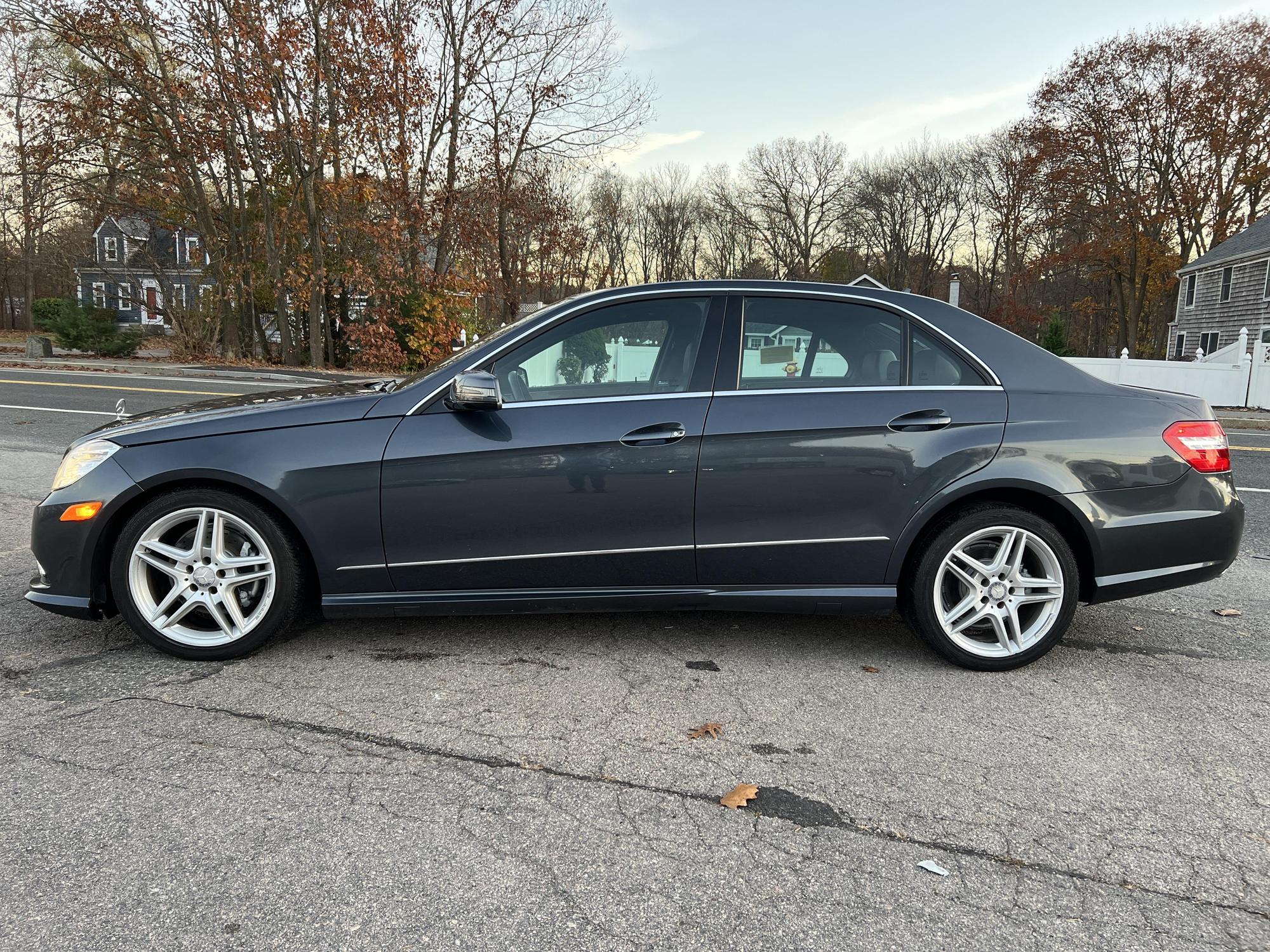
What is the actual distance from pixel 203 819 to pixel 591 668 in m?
1.58

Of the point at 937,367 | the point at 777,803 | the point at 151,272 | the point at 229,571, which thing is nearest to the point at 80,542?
the point at 229,571

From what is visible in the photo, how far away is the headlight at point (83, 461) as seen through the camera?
3.53 metres

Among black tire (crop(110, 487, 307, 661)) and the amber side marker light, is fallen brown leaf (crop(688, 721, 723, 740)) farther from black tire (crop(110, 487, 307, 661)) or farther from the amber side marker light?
the amber side marker light

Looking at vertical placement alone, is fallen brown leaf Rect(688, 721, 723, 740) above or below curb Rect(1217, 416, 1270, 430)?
below

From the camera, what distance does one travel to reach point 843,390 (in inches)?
143

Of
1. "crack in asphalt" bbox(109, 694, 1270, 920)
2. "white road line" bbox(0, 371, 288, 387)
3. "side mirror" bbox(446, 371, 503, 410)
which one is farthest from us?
"white road line" bbox(0, 371, 288, 387)

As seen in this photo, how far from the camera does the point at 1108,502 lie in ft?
11.8

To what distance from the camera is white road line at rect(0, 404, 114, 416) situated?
38.4 feet

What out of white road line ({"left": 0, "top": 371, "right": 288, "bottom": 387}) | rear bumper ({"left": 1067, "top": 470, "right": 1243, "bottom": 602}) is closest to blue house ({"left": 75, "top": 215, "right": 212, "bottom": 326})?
white road line ({"left": 0, "top": 371, "right": 288, "bottom": 387})

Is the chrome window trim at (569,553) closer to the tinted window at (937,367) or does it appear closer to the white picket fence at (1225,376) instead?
the tinted window at (937,367)

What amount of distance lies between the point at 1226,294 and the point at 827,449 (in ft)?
117

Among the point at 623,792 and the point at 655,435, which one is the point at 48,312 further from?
the point at 623,792

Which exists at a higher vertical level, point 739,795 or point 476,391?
point 476,391

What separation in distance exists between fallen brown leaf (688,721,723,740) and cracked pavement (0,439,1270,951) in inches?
1.4
